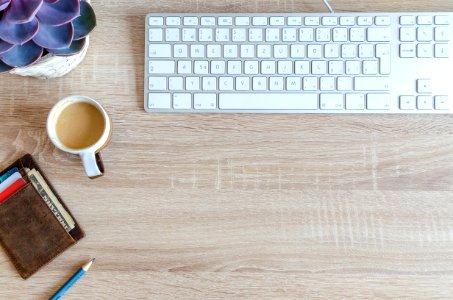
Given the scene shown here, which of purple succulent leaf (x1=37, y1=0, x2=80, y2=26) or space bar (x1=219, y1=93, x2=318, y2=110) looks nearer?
purple succulent leaf (x1=37, y1=0, x2=80, y2=26)

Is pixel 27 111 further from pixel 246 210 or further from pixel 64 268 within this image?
pixel 246 210

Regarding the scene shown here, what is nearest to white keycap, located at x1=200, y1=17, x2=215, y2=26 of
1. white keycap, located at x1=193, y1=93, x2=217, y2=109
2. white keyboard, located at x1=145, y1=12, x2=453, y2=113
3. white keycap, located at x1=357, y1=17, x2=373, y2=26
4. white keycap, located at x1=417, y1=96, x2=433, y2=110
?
white keyboard, located at x1=145, y1=12, x2=453, y2=113

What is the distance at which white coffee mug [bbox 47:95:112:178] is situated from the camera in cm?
66

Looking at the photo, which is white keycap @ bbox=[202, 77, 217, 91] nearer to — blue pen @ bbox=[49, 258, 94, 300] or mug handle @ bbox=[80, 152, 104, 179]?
mug handle @ bbox=[80, 152, 104, 179]

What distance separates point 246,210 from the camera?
71 centimetres

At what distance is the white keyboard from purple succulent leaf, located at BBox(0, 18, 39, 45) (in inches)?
6.9

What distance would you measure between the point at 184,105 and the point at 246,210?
179mm

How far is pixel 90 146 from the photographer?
2.14 ft

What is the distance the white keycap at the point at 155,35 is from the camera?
712 millimetres

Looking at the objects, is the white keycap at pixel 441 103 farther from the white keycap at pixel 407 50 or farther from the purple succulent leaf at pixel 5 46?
the purple succulent leaf at pixel 5 46

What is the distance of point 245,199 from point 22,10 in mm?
384

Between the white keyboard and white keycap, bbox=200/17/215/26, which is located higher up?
white keycap, bbox=200/17/215/26

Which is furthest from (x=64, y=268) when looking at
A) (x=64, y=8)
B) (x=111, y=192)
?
(x=64, y=8)

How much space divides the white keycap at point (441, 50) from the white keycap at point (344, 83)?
0.13 meters
